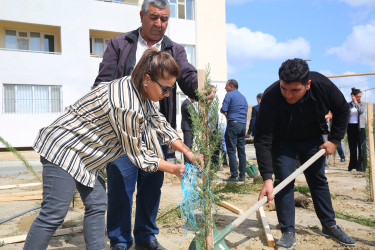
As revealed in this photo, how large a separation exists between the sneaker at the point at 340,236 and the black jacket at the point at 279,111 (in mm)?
968

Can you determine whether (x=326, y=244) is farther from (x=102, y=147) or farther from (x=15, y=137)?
(x=15, y=137)

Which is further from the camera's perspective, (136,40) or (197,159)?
(136,40)

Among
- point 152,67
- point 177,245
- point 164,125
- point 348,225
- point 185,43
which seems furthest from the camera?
point 185,43

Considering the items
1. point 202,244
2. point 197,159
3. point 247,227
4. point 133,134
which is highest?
point 133,134

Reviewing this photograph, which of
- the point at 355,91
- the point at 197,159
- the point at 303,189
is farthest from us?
the point at 355,91

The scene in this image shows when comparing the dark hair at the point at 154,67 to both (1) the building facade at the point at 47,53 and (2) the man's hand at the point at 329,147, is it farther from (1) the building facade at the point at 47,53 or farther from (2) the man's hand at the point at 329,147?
(1) the building facade at the point at 47,53

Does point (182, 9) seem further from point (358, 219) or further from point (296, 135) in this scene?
point (296, 135)

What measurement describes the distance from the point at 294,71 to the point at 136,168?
5.64ft

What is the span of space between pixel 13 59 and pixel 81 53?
336cm

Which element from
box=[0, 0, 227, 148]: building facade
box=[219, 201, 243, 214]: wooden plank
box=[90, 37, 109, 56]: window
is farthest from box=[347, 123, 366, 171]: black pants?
box=[90, 37, 109, 56]: window

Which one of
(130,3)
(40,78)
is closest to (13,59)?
(40,78)

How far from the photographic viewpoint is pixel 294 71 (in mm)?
3215

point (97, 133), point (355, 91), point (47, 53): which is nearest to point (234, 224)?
point (97, 133)

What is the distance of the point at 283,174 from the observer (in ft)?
12.3
